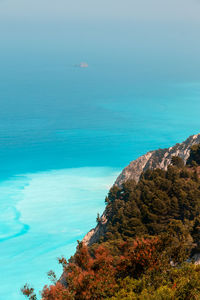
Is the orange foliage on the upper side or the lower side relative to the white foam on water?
Result: lower

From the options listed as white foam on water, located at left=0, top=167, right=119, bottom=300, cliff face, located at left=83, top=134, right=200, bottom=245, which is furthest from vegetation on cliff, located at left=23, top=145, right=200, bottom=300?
cliff face, located at left=83, top=134, right=200, bottom=245

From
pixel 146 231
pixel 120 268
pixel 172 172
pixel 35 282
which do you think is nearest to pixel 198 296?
pixel 120 268

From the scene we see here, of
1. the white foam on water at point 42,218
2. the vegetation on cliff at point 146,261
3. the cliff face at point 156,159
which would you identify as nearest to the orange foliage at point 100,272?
the vegetation on cliff at point 146,261

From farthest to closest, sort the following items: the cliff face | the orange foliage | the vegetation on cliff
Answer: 1. the cliff face
2. the orange foliage
3. the vegetation on cliff

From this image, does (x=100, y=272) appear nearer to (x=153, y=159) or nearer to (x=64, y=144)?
(x=153, y=159)

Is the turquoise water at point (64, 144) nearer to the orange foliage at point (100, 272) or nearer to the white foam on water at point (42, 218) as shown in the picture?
the white foam on water at point (42, 218)

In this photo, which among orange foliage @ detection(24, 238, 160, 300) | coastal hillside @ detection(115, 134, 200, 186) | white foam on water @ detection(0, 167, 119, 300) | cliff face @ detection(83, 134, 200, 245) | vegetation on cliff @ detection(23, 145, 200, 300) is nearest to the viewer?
vegetation on cliff @ detection(23, 145, 200, 300)

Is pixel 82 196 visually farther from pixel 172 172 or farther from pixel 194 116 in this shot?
pixel 194 116

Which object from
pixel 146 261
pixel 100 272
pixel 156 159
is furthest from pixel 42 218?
pixel 146 261

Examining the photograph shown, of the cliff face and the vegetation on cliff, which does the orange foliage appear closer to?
the vegetation on cliff
